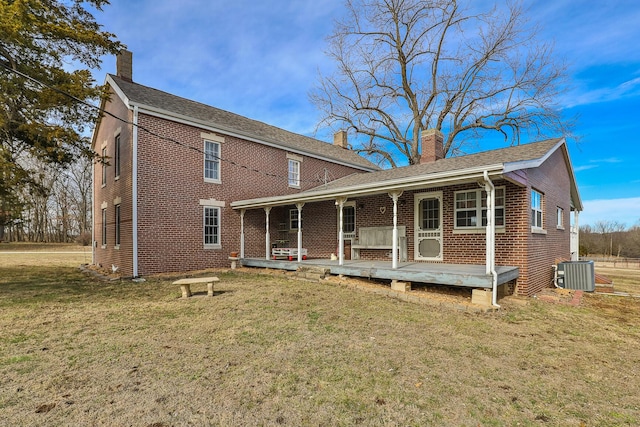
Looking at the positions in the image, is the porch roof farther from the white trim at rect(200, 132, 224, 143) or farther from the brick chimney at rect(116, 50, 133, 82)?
the brick chimney at rect(116, 50, 133, 82)

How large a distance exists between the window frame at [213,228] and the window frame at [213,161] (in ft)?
3.77

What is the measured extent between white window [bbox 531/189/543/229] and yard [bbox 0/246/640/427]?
273 cm

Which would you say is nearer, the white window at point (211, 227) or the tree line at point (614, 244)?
the white window at point (211, 227)

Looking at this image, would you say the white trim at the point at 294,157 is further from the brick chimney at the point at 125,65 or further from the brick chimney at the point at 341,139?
the brick chimney at the point at 125,65

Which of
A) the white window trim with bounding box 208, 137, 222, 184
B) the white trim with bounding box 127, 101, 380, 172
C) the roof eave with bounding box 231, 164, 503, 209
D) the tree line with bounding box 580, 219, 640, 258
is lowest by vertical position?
the tree line with bounding box 580, 219, 640, 258

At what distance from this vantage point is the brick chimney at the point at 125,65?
14.0 m

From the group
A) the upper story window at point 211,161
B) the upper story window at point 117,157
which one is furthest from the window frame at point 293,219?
the upper story window at point 117,157

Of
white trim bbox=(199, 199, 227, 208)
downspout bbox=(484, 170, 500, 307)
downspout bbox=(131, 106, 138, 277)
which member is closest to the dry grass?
downspout bbox=(484, 170, 500, 307)

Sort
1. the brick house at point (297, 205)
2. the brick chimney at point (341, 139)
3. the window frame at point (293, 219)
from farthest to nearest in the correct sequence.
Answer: the brick chimney at point (341, 139), the window frame at point (293, 219), the brick house at point (297, 205)

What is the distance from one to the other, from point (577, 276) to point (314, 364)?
383 inches

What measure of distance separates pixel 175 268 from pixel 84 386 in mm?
9227

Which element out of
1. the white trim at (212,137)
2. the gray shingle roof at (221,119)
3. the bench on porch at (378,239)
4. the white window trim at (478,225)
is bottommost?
the bench on porch at (378,239)

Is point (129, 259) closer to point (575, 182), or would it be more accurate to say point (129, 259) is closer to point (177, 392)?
point (177, 392)

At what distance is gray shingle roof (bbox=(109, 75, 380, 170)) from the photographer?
40.9 ft
